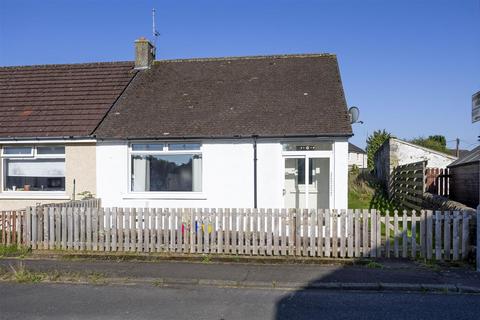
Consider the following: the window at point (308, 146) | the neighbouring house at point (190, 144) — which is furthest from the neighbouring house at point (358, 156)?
the window at point (308, 146)

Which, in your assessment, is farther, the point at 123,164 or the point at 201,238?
the point at 123,164

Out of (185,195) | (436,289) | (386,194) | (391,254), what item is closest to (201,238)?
(185,195)

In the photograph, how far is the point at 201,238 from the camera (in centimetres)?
1036

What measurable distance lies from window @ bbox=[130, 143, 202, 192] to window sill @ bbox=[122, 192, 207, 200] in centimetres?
20

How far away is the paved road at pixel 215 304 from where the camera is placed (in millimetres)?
6461

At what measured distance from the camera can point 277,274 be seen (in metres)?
8.62

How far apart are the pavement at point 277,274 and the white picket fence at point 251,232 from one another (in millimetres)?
573

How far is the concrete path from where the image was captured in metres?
7.93

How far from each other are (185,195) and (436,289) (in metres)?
7.28

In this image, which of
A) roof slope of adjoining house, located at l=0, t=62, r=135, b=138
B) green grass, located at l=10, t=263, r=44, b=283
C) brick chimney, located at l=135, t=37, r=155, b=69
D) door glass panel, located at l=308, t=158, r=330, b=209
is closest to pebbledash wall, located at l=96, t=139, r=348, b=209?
door glass panel, located at l=308, t=158, r=330, b=209

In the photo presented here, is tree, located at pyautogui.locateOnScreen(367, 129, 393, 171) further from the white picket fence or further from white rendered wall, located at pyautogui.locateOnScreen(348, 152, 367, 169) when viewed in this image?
the white picket fence

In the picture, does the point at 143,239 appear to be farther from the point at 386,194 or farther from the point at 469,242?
the point at 386,194

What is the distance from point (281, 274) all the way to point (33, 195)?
8.75 m

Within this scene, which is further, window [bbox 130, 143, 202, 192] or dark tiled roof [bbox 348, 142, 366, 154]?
dark tiled roof [bbox 348, 142, 366, 154]
